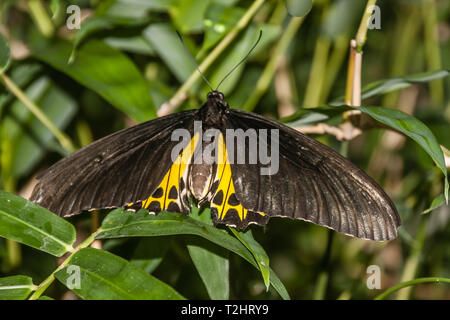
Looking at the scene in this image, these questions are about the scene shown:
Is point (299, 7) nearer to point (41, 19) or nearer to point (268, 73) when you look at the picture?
point (268, 73)

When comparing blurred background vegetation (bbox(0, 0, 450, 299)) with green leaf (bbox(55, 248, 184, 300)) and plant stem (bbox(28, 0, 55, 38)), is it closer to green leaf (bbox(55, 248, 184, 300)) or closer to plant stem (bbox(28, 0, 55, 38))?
plant stem (bbox(28, 0, 55, 38))

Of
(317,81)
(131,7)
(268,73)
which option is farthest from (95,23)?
(317,81)

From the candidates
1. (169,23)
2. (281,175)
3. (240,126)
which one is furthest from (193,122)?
(169,23)

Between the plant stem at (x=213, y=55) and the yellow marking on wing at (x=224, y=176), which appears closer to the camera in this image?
the yellow marking on wing at (x=224, y=176)

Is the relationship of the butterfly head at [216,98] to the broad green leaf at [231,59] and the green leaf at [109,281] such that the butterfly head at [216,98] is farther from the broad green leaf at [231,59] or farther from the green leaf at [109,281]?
the green leaf at [109,281]

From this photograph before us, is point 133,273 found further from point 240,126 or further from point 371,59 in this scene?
point 371,59

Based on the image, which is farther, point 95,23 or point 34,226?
Answer: point 95,23

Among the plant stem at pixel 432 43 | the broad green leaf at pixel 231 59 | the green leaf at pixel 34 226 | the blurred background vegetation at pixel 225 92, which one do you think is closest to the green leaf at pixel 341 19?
the blurred background vegetation at pixel 225 92

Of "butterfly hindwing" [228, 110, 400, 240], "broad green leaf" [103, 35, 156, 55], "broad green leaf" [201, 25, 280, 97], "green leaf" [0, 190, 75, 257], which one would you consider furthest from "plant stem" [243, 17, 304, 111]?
"green leaf" [0, 190, 75, 257]
